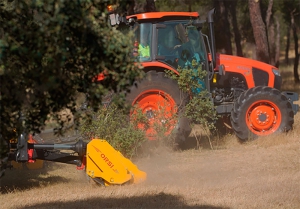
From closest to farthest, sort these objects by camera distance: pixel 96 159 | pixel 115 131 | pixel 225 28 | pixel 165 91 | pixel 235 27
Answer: pixel 96 159, pixel 115 131, pixel 165 91, pixel 225 28, pixel 235 27

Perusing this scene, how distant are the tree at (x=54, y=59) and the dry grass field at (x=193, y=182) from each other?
2.98 meters

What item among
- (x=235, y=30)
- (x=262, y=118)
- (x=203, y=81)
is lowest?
(x=262, y=118)

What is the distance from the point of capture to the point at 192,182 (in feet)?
31.9

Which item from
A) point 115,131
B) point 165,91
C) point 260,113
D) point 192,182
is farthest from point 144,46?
point 192,182

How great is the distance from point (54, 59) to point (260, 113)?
26.6 feet

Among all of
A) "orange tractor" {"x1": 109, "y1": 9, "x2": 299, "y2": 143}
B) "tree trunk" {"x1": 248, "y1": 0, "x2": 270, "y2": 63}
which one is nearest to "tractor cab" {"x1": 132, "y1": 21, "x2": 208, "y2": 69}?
"orange tractor" {"x1": 109, "y1": 9, "x2": 299, "y2": 143}

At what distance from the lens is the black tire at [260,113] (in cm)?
1236

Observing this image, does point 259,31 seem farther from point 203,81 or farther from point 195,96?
point 195,96

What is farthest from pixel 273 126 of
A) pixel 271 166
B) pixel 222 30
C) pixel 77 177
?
pixel 222 30

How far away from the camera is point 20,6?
5309 mm

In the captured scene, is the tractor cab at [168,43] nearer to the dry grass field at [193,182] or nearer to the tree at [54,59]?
the dry grass field at [193,182]

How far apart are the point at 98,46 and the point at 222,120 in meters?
8.66

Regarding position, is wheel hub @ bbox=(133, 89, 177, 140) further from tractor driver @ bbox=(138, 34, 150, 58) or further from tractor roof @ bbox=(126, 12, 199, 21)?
tractor roof @ bbox=(126, 12, 199, 21)

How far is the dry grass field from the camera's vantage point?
324 inches
